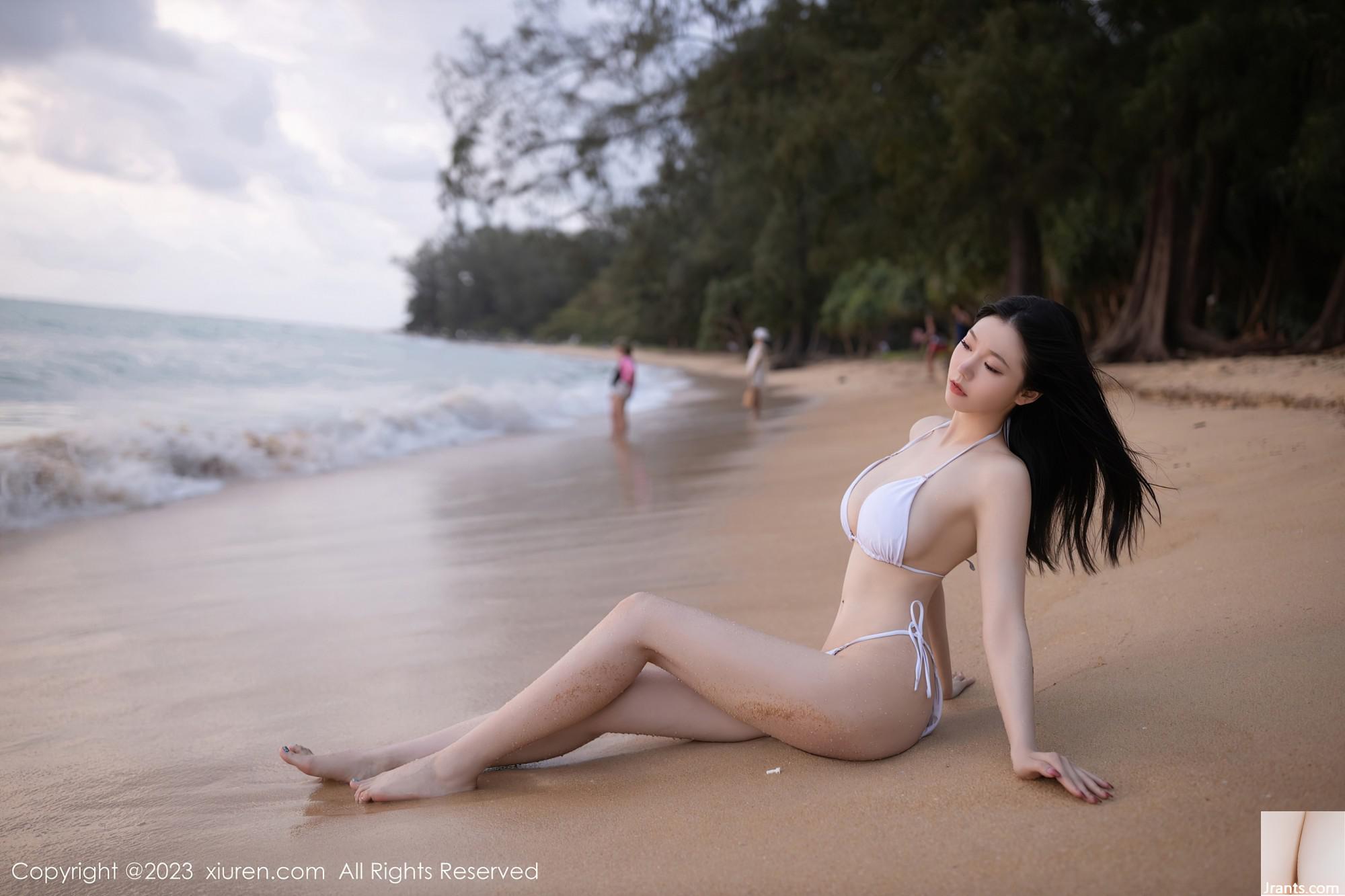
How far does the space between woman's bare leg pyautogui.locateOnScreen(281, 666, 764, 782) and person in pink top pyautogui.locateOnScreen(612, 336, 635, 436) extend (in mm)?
11720

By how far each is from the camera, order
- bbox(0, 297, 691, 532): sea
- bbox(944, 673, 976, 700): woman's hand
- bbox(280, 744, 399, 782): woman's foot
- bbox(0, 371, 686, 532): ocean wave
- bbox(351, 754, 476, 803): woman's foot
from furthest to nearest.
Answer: bbox(0, 297, 691, 532): sea
bbox(0, 371, 686, 532): ocean wave
bbox(944, 673, 976, 700): woman's hand
bbox(280, 744, 399, 782): woman's foot
bbox(351, 754, 476, 803): woman's foot

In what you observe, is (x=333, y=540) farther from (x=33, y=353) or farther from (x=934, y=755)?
(x=33, y=353)

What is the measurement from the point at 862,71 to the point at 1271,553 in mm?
13888

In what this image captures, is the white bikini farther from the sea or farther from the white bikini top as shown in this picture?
the sea

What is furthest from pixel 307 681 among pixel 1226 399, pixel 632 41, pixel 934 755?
pixel 632 41

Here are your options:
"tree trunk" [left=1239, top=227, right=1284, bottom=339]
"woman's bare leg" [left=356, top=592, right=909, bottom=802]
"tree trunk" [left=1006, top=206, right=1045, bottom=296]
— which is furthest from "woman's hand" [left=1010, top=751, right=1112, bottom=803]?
"tree trunk" [left=1239, top=227, right=1284, bottom=339]

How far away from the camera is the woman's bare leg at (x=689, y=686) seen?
99.1 inches

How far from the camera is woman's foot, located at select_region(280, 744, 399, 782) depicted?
2.79m

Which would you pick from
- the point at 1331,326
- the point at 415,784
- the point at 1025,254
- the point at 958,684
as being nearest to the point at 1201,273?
the point at 1331,326

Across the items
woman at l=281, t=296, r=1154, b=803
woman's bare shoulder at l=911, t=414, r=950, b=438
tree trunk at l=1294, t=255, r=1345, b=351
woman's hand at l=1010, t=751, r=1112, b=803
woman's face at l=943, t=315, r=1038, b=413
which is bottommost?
woman's hand at l=1010, t=751, r=1112, b=803

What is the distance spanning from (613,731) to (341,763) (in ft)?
2.63

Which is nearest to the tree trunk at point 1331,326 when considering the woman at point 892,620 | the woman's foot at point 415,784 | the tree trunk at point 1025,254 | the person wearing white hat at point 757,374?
the tree trunk at point 1025,254

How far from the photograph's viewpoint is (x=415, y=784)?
2.70 meters

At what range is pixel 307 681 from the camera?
376 cm
